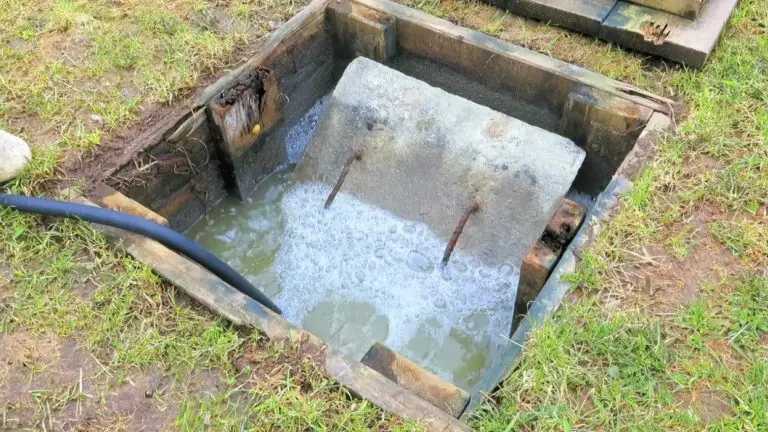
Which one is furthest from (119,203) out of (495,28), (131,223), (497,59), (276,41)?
(495,28)

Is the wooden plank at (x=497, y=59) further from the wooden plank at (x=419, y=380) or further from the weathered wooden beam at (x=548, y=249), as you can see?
the wooden plank at (x=419, y=380)

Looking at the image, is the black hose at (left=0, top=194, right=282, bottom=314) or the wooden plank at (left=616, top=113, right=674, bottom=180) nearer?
the black hose at (left=0, top=194, right=282, bottom=314)

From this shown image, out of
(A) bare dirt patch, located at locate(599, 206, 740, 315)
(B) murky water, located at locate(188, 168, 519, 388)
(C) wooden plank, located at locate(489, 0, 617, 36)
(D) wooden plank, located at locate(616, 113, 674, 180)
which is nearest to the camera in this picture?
(A) bare dirt patch, located at locate(599, 206, 740, 315)

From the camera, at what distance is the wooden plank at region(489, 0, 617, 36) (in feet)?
11.8

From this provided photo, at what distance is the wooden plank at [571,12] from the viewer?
3.61 m

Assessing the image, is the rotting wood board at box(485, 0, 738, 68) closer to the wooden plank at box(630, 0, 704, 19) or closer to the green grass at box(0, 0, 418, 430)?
the wooden plank at box(630, 0, 704, 19)

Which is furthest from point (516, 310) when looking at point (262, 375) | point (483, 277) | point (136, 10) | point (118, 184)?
point (136, 10)

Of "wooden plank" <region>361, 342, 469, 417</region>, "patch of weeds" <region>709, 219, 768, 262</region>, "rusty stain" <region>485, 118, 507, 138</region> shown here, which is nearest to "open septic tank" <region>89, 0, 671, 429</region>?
"rusty stain" <region>485, 118, 507, 138</region>

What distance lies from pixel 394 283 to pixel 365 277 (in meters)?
0.16

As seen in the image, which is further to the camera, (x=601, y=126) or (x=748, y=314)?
(x=601, y=126)

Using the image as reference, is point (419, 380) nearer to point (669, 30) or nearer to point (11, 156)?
point (11, 156)

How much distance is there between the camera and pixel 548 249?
2.78m

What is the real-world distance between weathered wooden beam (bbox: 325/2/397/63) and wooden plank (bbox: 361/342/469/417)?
2.04m

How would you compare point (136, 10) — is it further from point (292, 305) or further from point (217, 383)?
point (217, 383)
